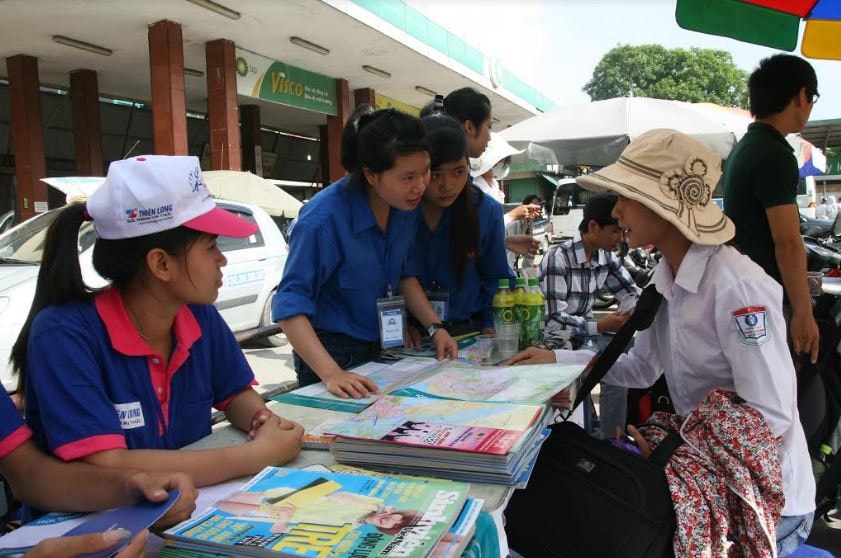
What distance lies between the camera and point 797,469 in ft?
5.01

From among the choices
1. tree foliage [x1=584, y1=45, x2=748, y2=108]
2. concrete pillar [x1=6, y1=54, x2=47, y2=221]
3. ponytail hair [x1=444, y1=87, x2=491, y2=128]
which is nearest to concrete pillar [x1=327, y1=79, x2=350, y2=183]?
concrete pillar [x1=6, y1=54, x2=47, y2=221]

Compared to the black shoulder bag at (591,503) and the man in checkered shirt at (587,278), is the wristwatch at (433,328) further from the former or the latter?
the man in checkered shirt at (587,278)

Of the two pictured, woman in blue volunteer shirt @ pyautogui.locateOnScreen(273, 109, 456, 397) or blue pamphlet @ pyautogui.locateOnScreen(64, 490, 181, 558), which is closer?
blue pamphlet @ pyautogui.locateOnScreen(64, 490, 181, 558)

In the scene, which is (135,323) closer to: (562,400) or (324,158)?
(562,400)

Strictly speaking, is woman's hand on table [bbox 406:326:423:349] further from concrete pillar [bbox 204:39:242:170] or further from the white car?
concrete pillar [bbox 204:39:242:170]

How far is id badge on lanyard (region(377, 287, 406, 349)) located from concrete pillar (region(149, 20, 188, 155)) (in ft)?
29.5

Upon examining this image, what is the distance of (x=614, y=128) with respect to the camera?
5500 millimetres

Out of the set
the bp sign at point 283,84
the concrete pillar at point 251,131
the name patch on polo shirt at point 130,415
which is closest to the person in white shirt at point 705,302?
the name patch on polo shirt at point 130,415

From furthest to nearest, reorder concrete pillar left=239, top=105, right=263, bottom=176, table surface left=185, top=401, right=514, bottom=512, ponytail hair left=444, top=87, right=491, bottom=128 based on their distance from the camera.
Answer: concrete pillar left=239, top=105, right=263, bottom=176
ponytail hair left=444, top=87, right=491, bottom=128
table surface left=185, top=401, right=514, bottom=512

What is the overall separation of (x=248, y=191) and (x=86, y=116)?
5.16 metres

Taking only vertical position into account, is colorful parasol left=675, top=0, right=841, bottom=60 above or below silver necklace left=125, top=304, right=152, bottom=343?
above

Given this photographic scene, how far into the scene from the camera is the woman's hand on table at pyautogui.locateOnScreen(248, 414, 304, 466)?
4.17 feet

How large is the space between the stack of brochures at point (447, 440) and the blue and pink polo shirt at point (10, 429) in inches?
22.5

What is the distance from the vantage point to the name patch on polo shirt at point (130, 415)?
51.6 inches
